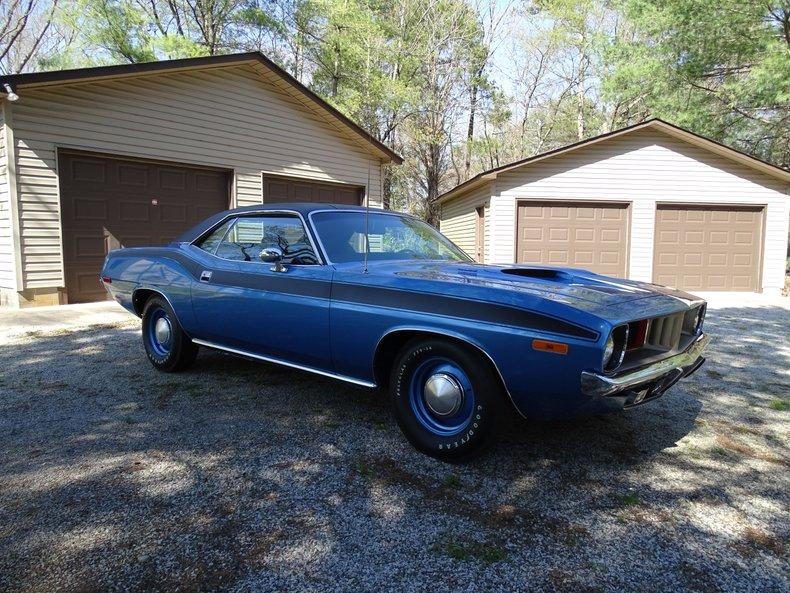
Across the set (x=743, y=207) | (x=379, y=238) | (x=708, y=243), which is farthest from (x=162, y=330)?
(x=743, y=207)

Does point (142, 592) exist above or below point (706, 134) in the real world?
below

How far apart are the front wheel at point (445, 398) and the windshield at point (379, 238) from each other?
1007 mm

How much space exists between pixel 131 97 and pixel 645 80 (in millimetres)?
16614

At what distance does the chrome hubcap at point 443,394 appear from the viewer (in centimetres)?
292

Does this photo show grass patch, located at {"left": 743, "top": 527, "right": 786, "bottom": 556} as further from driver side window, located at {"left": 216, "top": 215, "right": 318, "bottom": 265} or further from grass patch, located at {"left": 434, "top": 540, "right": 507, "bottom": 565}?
driver side window, located at {"left": 216, "top": 215, "right": 318, "bottom": 265}

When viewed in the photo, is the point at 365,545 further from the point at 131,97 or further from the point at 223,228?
the point at 131,97

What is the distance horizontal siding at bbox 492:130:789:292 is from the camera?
44.6 feet

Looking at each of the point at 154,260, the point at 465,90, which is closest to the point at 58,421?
the point at 154,260

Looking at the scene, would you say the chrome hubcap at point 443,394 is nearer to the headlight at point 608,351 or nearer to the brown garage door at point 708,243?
the headlight at point 608,351

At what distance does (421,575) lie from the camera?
206 centimetres

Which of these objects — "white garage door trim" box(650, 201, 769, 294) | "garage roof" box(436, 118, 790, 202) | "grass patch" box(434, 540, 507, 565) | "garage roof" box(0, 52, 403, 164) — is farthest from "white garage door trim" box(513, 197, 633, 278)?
"grass patch" box(434, 540, 507, 565)

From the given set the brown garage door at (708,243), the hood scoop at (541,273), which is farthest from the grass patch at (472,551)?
the brown garage door at (708,243)

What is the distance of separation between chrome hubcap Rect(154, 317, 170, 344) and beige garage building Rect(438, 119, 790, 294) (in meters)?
10.1

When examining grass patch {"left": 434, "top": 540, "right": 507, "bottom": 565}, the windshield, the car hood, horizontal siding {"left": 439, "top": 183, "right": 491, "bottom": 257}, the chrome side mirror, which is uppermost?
horizontal siding {"left": 439, "top": 183, "right": 491, "bottom": 257}
